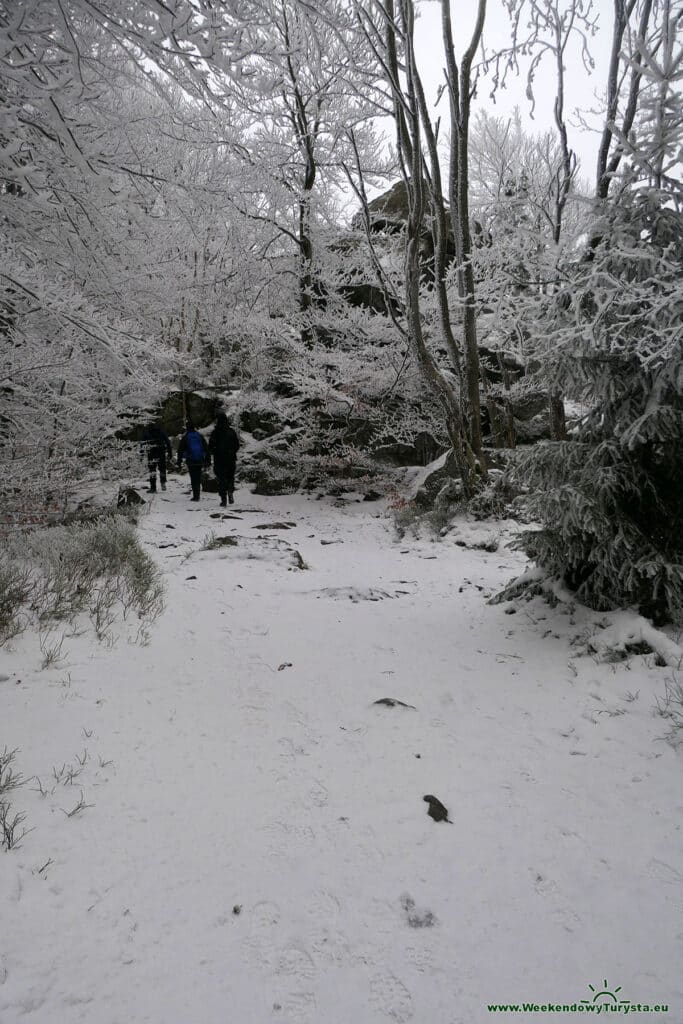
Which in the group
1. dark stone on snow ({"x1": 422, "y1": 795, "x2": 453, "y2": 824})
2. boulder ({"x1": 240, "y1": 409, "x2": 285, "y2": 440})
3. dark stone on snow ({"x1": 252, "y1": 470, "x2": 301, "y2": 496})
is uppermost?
boulder ({"x1": 240, "y1": 409, "x2": 285, "y2": 440})

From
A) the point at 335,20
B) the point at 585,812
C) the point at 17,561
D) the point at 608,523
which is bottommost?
the point at 585,812

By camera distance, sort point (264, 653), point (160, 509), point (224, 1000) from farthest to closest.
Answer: point (160, 509) < point (264, 653) < point (224, 1000)

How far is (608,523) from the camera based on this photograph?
149 inches

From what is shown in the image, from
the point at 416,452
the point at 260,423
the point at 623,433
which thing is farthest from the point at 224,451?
the point at 623,433

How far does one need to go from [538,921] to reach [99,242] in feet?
17.1

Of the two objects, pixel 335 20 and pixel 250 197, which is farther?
pixel 250 197

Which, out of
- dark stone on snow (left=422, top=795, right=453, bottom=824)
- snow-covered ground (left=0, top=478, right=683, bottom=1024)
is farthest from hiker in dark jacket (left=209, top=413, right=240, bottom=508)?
dark stone on snow (left=422, top=795, right=453, bottom=824)

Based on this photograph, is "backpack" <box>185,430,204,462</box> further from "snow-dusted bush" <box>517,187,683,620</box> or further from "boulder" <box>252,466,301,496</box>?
"snow-dusted bush" <box>517,187,683,620</box>

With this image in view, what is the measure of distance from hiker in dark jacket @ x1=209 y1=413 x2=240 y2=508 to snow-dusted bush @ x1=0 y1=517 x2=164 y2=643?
5.49 meters

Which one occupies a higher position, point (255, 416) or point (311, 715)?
point (255, 416)

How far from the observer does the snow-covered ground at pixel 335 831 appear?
1677 millimetres

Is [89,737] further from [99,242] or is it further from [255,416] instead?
[255,416]

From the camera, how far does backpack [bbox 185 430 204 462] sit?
12047 millimetres

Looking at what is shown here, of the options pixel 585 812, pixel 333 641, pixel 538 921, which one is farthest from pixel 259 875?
pixel 333 641
